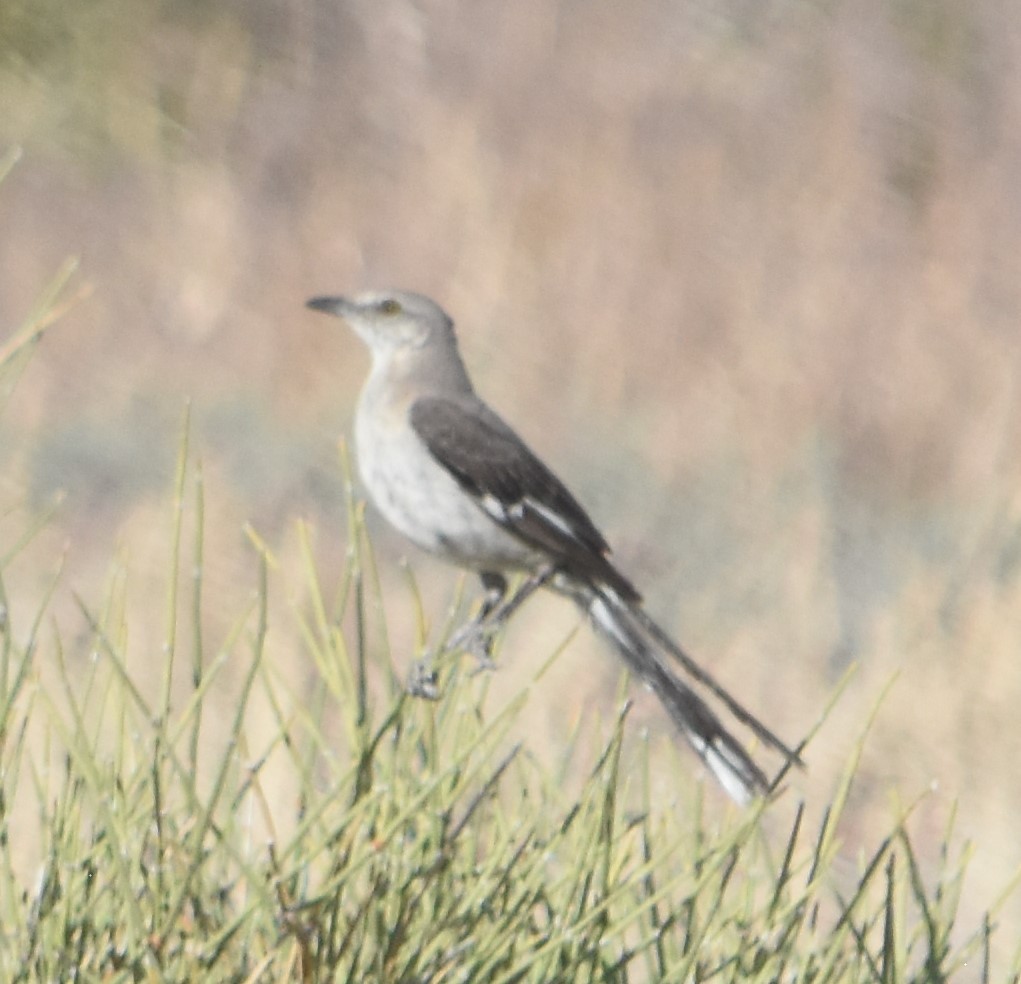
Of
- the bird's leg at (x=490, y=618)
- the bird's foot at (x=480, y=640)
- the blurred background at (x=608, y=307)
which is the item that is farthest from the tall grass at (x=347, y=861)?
the blurred background at (x=608, y=307)

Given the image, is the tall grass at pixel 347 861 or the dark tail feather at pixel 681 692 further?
the dark tail feather at pixel 681 692

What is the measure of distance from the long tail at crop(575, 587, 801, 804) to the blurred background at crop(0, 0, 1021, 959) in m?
0.60

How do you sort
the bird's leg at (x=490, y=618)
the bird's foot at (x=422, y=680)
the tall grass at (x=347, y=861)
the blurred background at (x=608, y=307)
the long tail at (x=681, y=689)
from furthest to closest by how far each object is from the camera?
the blurred background at (x=608, y=307) → the long tail at (x=681, y=689) → the bird's leg at (x=490, y=618) → the bird's foot at (x=422, y=680) → the tall grass at (x=347, y=861)

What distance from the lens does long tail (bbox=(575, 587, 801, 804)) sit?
5.53 feet

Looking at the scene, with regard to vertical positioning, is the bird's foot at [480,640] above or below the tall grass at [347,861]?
above

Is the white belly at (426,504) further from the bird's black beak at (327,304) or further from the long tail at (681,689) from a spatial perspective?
the bird's black beak at (327,304)

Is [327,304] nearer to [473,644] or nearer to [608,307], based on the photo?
[608,307]

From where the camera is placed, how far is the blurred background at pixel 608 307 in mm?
2861

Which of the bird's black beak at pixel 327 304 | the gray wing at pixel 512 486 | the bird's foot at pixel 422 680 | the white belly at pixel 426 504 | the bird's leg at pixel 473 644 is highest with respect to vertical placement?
the bird's black beak at pixel 327 304

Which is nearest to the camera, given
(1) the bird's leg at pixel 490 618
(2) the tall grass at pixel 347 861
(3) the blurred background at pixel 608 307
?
(2) the tall grass at pixel 347 861

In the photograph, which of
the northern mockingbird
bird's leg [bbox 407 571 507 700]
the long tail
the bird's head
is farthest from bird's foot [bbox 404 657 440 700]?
the bird's head

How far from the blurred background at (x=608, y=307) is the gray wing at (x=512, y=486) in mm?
458

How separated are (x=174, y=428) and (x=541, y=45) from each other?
→ 0.92 meters

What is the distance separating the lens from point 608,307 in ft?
9.83
